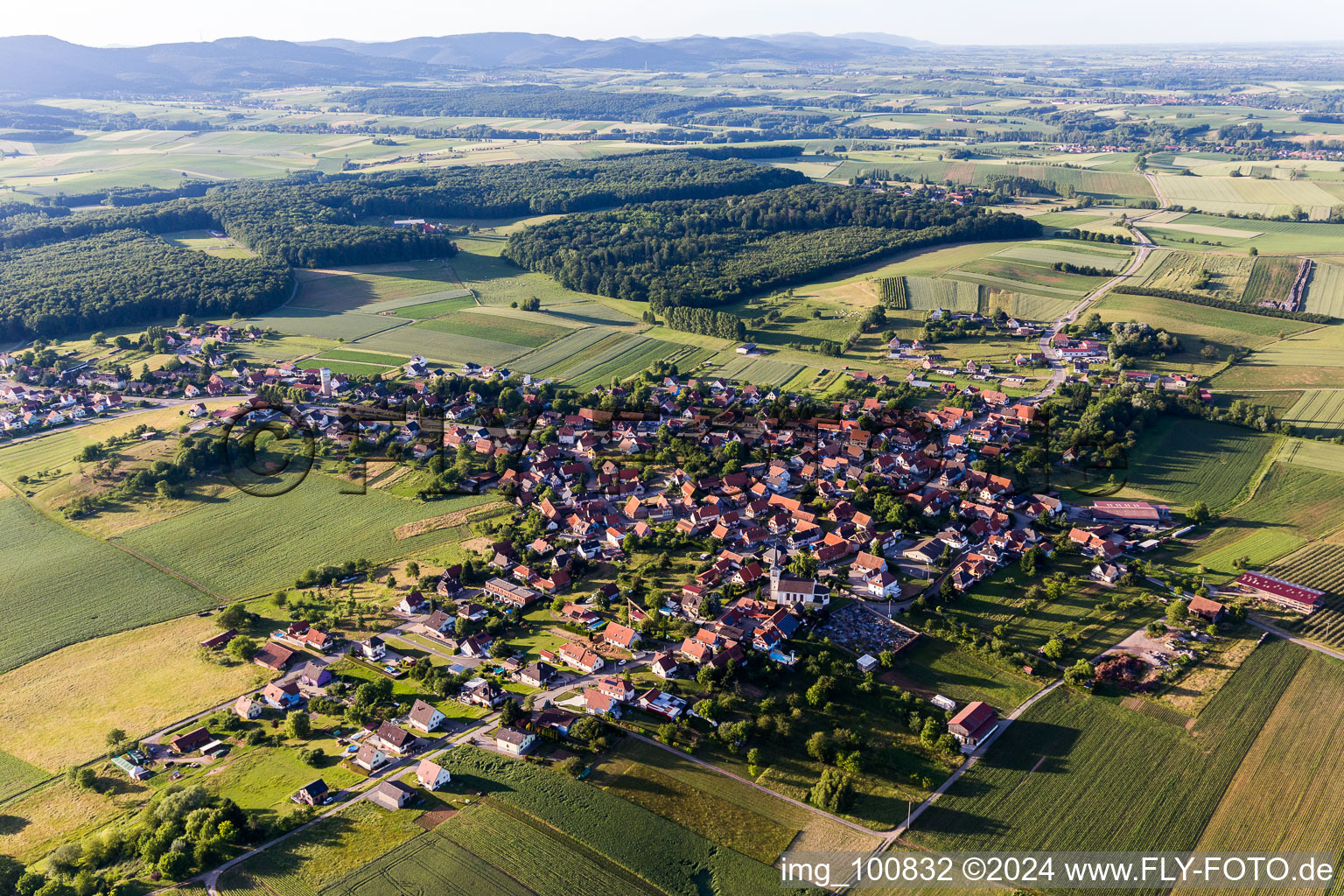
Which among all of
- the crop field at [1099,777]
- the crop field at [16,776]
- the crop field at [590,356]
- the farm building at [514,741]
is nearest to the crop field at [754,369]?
the crop field at [590,356]

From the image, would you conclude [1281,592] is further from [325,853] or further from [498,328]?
[498,328]

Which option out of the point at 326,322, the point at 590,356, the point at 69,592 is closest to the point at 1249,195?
the point at 590,356

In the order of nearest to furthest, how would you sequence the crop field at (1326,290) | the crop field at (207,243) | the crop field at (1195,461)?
the crop field at (1195,461) < the crop field at (1326,290) < the crop field at (207,243)

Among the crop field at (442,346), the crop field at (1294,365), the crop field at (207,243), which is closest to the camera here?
the crop field at (1294,365)

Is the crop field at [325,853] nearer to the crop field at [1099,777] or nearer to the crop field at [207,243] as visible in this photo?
the crop field at [1099,777]

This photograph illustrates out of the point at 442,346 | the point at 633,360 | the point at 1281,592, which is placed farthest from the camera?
the point at 442,346

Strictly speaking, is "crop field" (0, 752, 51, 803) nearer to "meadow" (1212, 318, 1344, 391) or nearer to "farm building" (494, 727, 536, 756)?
"farm building" (494, 727, 536, 756)
